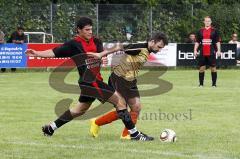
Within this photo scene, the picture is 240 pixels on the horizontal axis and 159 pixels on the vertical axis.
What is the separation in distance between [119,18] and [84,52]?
81.0 feet

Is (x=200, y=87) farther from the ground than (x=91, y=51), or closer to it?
closer to it

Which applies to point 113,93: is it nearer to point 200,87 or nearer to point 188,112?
point 188,112

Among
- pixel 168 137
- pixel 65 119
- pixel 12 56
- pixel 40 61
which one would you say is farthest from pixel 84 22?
pixel 40 61

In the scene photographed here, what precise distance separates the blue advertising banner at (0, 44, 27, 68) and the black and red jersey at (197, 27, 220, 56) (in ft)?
30.6

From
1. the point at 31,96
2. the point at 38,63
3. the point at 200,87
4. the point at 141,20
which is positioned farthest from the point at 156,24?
the point at 31,96

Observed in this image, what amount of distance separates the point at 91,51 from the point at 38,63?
62.1ft

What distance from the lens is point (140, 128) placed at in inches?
479

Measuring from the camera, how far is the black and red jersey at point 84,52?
34.5 ft

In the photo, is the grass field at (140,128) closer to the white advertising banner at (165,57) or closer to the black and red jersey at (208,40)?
the black and red jersey at (208,40)

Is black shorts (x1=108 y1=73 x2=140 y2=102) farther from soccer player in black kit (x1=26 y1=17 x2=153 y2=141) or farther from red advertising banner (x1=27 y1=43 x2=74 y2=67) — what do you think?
red advertising banner (x1=27 y1=43 x2=74 y2=67)

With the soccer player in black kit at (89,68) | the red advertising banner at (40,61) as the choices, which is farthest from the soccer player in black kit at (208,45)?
the soccer player in black kit at (89,68)

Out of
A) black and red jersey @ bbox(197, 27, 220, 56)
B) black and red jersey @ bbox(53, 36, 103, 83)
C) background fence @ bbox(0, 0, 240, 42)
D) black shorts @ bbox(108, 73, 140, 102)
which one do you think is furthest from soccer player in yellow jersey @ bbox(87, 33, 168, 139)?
background fence @ bbox(0, 0, 240, 42)

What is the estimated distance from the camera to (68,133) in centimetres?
1139

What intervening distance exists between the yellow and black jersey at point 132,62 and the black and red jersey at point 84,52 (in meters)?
0.49
